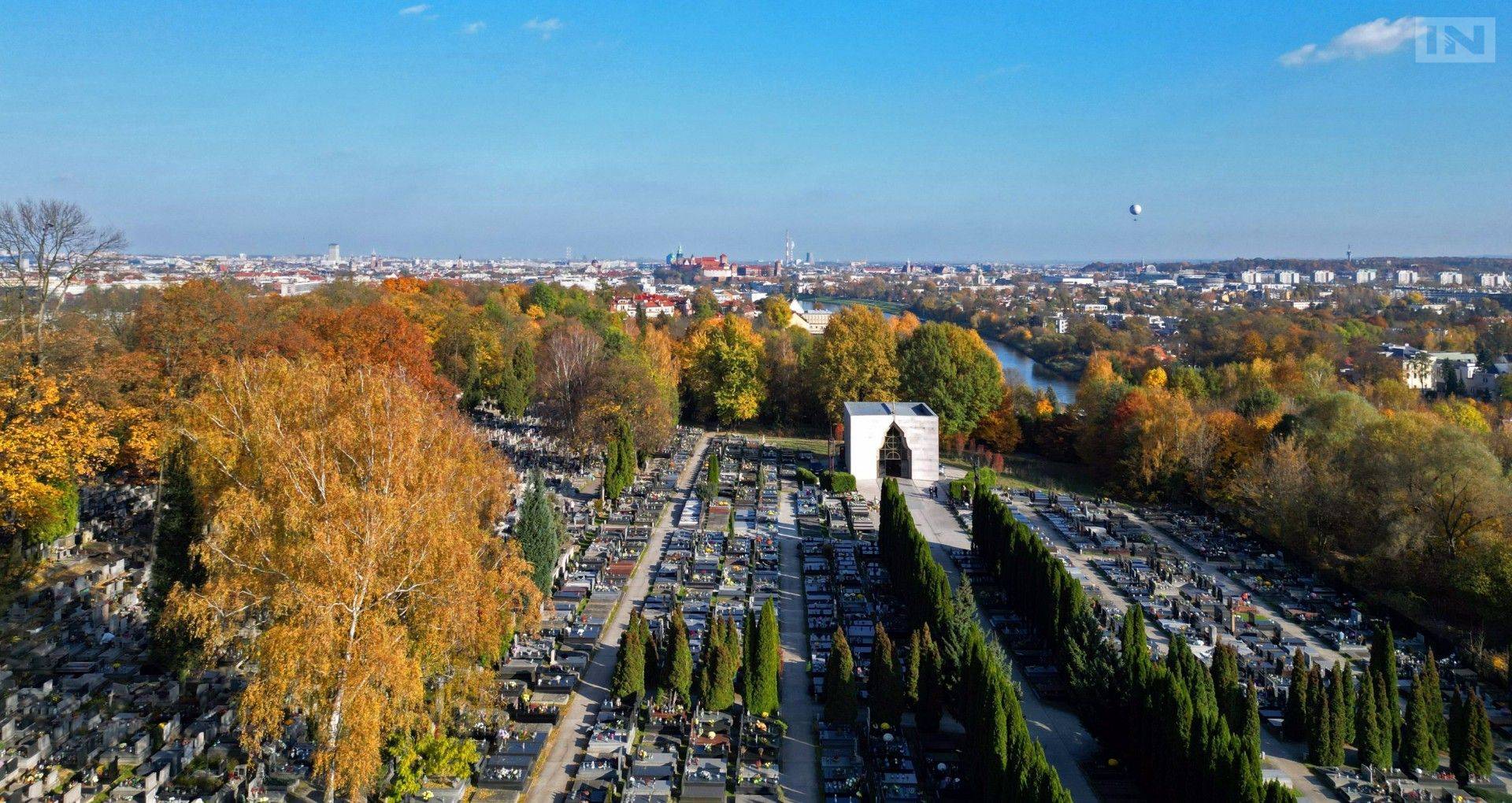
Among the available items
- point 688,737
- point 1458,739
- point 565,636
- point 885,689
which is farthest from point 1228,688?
point 565,636

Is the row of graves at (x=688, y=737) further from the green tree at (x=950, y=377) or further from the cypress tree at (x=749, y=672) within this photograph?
the green tree at (x=950, y=377)

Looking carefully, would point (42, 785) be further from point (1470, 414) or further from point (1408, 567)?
point (1470, 414)

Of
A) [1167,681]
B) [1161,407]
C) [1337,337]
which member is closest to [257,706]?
[1167,681]

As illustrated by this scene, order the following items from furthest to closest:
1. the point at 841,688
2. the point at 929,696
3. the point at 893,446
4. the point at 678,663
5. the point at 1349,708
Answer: the point at 893,446
the point at 678,663
the point at 929,696
the point at 841,688
the point at 1349,708

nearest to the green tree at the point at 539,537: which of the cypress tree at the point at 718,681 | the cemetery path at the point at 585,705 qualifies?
the cemetery path at the point at 585,705

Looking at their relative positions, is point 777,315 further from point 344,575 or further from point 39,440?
point 344,575
